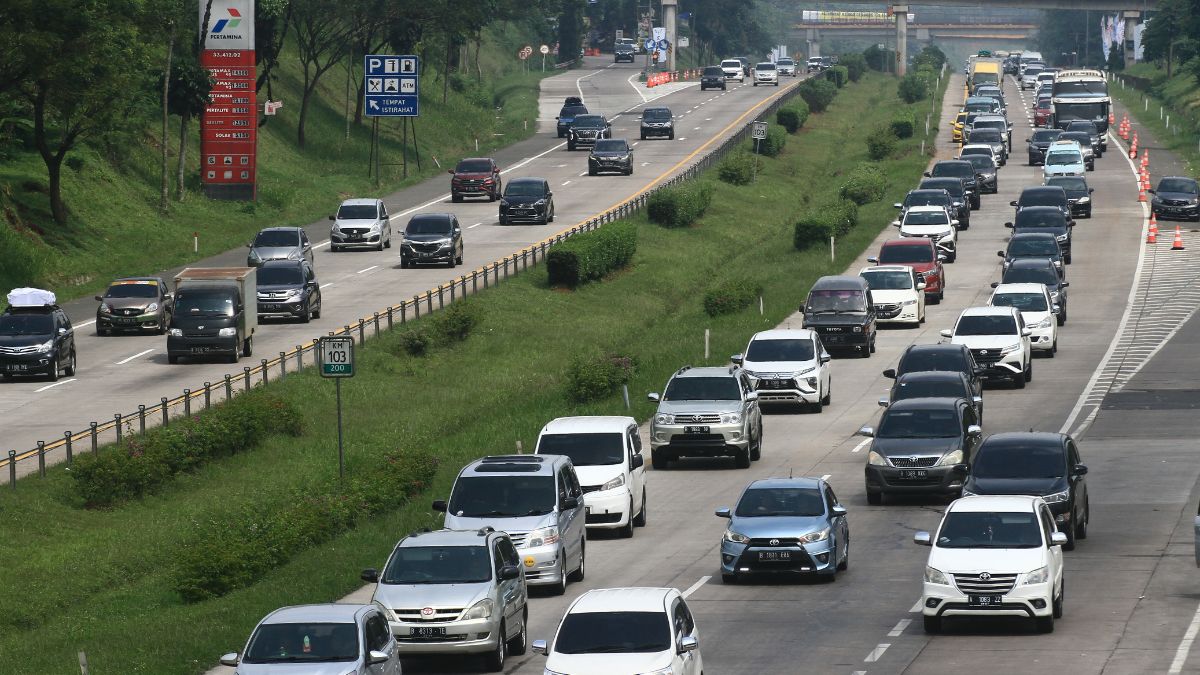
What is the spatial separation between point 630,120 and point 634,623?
106 metres

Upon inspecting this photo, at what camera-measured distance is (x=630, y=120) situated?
124 meters

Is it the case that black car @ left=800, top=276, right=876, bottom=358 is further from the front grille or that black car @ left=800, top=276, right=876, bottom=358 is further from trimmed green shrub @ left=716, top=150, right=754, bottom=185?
trimmed green shrub @ left=716, top=150, right=754, bottom=185

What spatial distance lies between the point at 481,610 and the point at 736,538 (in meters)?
6.14

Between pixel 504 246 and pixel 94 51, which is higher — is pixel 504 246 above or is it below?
below

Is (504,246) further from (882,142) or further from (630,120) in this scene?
(630,120)

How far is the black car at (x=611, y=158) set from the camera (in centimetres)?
9162

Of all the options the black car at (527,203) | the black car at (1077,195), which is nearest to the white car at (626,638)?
the black car at (527,203)

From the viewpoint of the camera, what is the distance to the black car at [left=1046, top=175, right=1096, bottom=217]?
75625 mm

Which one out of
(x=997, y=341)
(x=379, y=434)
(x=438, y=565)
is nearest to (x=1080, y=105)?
(x=997, y=341)

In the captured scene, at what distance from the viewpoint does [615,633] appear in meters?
19.0

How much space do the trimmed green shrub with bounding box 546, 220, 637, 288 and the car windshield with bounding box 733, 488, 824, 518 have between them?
36.4 meters

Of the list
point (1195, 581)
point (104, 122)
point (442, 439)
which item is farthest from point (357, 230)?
point (1195, 581)

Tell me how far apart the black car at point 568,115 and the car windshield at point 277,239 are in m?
49.2

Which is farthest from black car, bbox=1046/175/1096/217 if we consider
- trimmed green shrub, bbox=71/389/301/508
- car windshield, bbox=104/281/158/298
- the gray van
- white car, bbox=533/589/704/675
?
white car, bbox=533/589/704/675
